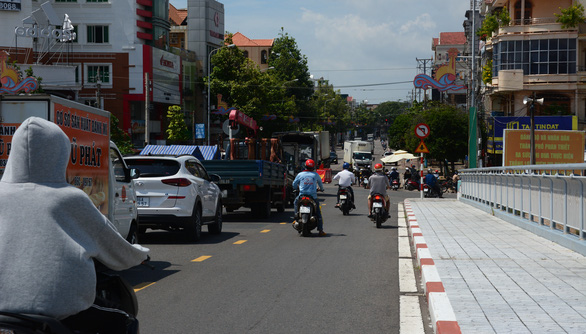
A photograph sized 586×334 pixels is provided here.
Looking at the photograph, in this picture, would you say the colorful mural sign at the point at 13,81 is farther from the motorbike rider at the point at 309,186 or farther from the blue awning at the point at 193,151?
the motorbike rider at the point at 309,186

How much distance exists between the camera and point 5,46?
57875mm

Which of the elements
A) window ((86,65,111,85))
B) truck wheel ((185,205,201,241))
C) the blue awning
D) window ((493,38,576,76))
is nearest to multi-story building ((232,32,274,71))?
window ((86,65,111,85))

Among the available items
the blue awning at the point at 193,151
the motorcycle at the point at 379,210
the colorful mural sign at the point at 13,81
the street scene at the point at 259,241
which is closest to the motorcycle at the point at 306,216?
the street scene at the point at 259,241

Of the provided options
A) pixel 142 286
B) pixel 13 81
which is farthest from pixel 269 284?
pixel 13 81

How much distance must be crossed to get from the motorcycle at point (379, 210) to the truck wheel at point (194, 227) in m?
5.22

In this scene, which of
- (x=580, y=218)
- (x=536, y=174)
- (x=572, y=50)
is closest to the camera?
(x=580, y=218)

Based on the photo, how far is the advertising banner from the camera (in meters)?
51.8

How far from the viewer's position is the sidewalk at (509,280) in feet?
20.4

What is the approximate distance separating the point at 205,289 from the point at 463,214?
557 inches

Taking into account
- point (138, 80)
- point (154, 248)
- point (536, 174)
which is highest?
point (138, 80)

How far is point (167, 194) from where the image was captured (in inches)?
572

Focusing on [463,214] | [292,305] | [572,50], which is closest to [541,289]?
[292,305]

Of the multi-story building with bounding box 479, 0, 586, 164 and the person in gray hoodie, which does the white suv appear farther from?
the multi-story building with bounding box 479, 0, 586, 164

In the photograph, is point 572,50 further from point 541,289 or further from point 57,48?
point 541,289
